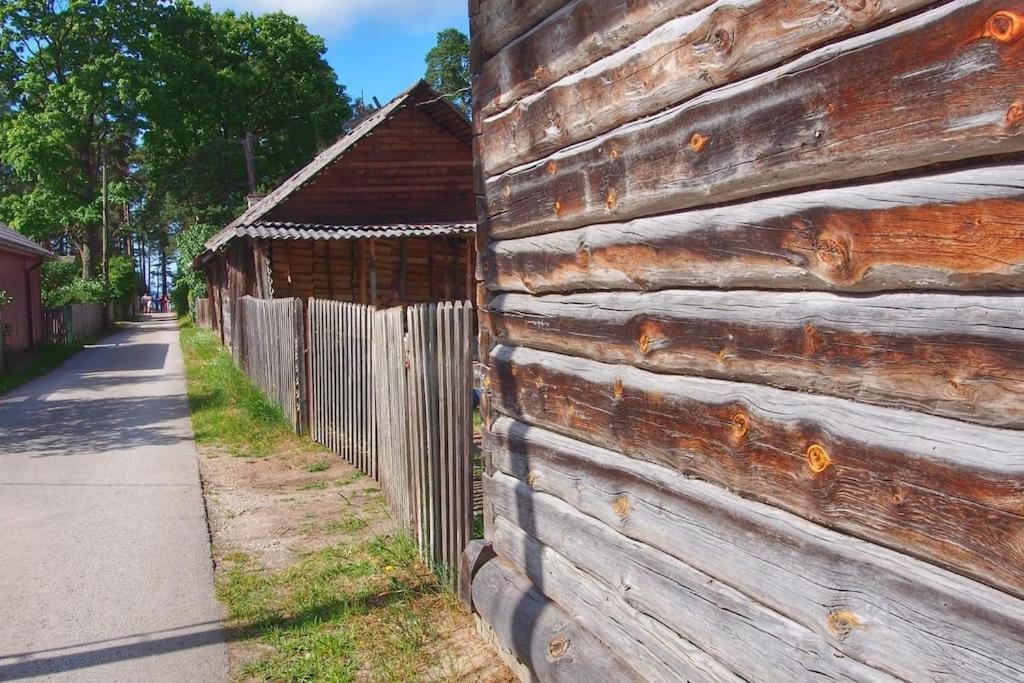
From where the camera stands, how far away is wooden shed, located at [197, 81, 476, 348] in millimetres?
16031

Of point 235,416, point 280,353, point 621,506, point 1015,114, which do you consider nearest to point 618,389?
point 621,506

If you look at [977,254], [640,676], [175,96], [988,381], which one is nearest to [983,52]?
[977,254]

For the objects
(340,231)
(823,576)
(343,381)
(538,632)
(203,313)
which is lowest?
(203,313)

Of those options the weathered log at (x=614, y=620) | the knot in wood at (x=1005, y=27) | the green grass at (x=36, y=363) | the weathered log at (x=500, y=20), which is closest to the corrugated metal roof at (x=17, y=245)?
the green grass at (x=36, y=363)

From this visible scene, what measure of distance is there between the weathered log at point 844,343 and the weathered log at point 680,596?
60 cm

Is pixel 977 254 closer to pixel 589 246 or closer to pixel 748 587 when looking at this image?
pixel 748 587

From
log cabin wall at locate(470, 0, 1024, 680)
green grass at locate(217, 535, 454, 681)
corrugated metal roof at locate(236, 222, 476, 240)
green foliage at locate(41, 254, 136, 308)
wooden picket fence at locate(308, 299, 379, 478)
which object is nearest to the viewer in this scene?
log cabin wall at locate(470, 0, 1024, 680)

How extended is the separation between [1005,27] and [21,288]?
25.2 m

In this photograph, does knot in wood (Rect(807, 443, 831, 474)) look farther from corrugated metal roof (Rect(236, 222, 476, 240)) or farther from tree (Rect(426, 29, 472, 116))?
tree (Rect(426, 29, 472, 116))

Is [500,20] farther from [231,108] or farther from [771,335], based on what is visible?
[231,108]

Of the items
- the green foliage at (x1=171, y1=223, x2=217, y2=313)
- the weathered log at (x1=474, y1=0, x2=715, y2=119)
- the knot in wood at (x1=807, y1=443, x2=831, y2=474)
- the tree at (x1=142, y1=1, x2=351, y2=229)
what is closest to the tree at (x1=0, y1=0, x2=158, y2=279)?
the tree at (x1=142, y1=1, x2=351, y2=229)

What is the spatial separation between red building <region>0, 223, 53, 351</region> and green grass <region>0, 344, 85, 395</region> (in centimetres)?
47

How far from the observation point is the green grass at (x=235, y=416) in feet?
31.2

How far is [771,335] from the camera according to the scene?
83.7 inches
